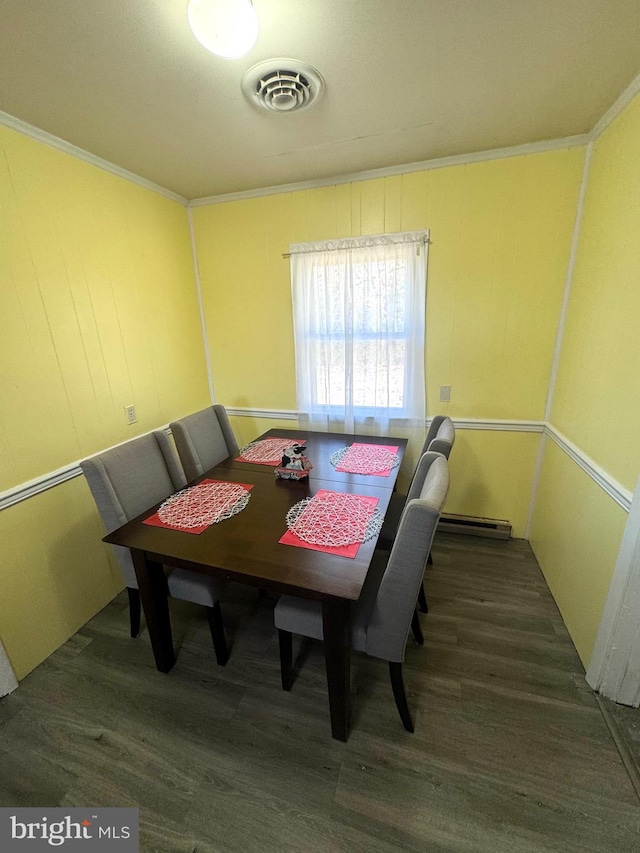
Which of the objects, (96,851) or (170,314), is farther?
(170,314)

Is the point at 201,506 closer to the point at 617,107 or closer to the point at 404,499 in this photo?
the point at 404,499

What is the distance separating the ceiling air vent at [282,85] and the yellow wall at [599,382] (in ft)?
4.31

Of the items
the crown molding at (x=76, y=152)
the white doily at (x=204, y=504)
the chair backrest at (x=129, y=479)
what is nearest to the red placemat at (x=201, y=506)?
the white doily at (x=204, y=504)

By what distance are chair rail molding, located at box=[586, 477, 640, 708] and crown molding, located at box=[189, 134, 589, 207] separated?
178 cm

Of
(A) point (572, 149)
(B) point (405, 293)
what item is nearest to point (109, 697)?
(B) point (405, 293)

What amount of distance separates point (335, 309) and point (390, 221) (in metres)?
0.62

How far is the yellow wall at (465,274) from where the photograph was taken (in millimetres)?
1835

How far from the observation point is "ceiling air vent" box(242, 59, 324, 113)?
46.6 inches

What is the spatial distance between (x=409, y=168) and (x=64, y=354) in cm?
219

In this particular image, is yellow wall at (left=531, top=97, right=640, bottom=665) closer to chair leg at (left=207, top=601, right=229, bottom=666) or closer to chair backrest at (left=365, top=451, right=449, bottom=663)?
chair backrest at (left=365, top=451, right=449, bottom=663)

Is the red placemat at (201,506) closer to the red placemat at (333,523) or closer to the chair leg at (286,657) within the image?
the red placemat at (333,523)

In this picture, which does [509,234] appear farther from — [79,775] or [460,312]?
[79,775]

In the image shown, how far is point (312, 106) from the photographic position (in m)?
1.40

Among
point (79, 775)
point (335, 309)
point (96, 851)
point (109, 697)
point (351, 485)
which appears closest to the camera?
point (96, 851)
